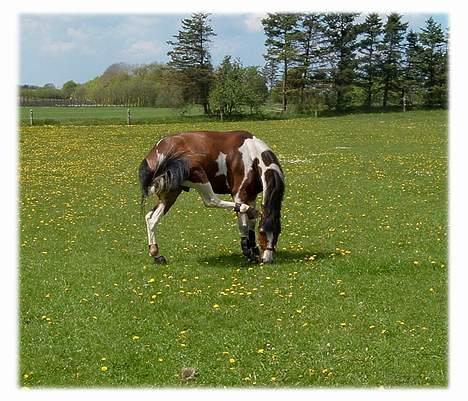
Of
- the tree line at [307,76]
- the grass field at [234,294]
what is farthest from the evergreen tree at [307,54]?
the grass field at [234,294]

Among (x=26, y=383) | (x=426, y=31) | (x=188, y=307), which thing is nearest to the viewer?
(x=26, y=383)

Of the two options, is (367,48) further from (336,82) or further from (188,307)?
(188,307)

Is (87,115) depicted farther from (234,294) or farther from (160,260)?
(234,294)

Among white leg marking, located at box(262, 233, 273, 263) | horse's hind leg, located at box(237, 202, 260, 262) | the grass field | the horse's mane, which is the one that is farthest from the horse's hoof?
white leg marking, located at box(262, 233, 273, 263)

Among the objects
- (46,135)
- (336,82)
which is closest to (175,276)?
(46,135)

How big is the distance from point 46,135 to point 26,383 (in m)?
35.0

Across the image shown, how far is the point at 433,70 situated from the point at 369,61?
582cm

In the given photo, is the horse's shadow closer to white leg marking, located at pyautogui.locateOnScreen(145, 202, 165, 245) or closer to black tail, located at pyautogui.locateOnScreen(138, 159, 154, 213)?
white leg marking, located at pyautogui.locateOnScreen(145, 202, 165, 245)

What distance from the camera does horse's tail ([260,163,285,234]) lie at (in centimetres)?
981

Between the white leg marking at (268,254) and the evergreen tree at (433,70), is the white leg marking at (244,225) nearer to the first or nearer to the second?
the white leg marking at (268,254)

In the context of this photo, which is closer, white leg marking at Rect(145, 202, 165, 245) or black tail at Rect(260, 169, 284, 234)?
black tail at Rect(260, 169, 284, 234)

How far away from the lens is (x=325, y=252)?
11.1m

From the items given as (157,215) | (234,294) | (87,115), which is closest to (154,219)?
(157,215)

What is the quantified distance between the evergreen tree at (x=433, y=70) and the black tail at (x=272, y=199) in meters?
45.8
